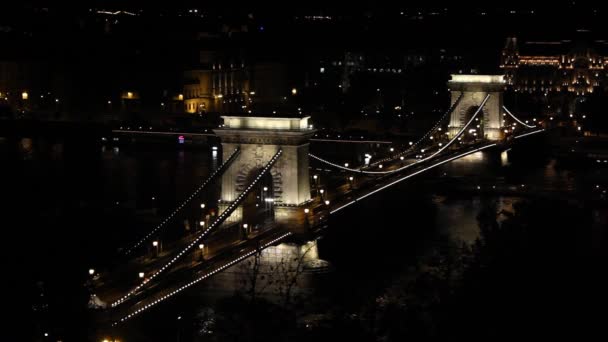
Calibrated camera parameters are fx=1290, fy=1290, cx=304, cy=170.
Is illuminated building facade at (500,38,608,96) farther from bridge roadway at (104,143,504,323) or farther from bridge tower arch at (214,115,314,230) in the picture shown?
bridge tower arch at (214,115,314,230)

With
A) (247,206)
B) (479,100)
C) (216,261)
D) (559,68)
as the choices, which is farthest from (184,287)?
(559,68)

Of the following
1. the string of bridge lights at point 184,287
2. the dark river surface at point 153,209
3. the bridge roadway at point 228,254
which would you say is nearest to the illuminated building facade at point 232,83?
the dark river surface at point 153,209

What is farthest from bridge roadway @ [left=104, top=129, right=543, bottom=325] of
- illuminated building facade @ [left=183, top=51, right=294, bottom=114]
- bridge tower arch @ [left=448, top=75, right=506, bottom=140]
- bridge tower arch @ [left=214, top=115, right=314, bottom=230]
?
illuminated building facade @ [left=183, top=51, right=294, bottom=114]

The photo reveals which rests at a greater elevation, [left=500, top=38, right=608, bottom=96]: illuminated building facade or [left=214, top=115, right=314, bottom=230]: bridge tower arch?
[left=500, top=38, right=608, bottom=96]: illuminated building facade

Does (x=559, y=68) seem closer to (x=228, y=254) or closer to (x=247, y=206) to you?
(x=247, y=206)

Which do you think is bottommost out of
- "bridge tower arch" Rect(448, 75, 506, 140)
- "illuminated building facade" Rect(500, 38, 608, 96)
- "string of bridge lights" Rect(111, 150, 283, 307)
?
"string of bridge lights" Rect(111, 150, 283, 307)

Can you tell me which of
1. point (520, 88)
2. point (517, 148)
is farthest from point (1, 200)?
point (520, 88)
